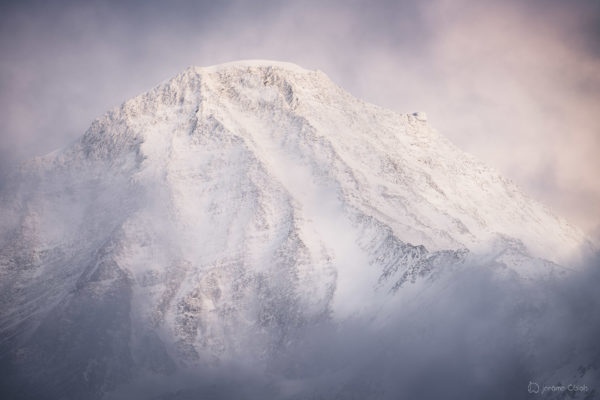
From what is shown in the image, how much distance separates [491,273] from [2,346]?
196 metres

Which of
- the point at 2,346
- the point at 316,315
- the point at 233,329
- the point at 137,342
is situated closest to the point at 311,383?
the point at 316,315

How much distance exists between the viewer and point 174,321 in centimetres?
19612

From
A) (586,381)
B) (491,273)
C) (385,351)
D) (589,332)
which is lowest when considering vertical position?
(586,381)

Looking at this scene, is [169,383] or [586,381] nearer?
[586,381]

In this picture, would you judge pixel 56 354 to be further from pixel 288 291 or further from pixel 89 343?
pixel 288 291

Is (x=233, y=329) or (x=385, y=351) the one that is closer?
(x=385, y=351)

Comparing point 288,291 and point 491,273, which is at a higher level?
point 288,291

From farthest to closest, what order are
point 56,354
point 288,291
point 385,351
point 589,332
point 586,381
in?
point 288,291
point 56,354
point 385,351
point 589,332
point 586,381

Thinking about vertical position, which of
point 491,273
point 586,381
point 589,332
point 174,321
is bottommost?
point 586,381

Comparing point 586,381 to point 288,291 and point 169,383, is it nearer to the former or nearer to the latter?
point 288,291

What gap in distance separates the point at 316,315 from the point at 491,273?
2781 inches

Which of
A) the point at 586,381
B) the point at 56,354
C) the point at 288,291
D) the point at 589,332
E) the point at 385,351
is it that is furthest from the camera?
the point at 288,291

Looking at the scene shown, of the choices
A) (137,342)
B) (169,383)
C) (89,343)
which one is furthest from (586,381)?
(89,343)

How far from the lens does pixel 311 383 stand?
577ft
